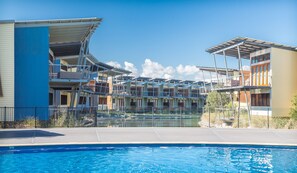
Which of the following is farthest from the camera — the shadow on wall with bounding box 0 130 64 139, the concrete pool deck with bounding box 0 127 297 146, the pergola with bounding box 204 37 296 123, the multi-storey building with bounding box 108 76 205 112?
the multi-storey building with bounding box 108 76 205 112

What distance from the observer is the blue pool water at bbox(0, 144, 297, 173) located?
28.9 ft

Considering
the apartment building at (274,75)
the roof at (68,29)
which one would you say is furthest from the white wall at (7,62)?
the apartment building at (274,75)

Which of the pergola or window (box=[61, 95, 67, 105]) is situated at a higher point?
the pergola

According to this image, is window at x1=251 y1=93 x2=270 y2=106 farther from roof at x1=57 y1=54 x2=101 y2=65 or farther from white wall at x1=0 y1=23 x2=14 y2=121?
white wall at x1=0 y1=23 x2=14 y2=121

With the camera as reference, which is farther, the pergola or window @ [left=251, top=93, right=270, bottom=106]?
window @ [left=251, top=93, right=270, bottom=106]

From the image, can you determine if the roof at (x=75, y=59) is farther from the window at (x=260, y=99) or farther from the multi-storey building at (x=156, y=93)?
the multi-storey building at (x=156, y=93)

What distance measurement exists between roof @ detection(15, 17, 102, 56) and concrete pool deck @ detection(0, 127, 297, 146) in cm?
814

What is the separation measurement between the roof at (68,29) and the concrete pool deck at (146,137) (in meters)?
8.14

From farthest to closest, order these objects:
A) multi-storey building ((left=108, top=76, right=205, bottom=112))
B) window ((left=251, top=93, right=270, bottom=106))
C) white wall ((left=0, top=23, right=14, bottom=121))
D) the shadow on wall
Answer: multi-storey building ((left=108, top=76, right=205, bottom=112)) → window ((left=251, top=93, right=270, bottom=106)) → white wall ((left=0, top=23, right=14, bottom=121)) → the shadow on wall

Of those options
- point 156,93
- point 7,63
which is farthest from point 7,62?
point 156,93

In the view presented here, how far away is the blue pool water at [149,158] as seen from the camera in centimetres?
882

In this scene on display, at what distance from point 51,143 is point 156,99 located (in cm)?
5024

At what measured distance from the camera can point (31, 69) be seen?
60.6ft

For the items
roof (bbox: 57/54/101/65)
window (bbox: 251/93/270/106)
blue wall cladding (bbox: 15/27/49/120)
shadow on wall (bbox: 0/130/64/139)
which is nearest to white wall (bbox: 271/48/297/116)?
window (bbox: 251/93/270/106)
